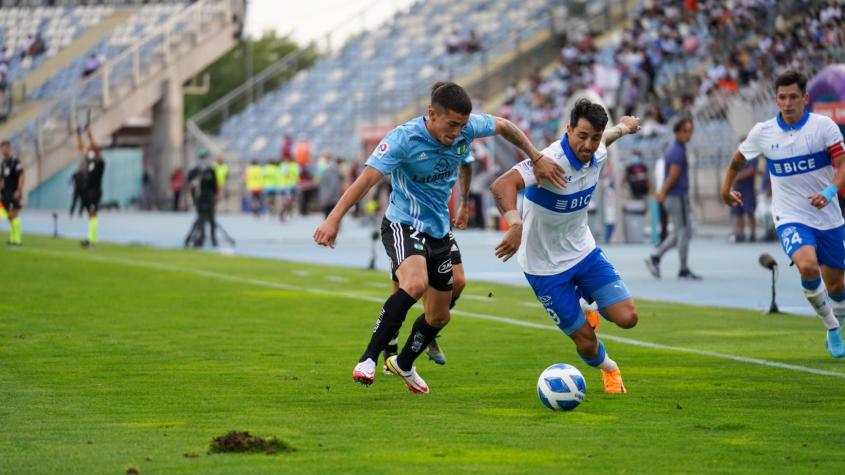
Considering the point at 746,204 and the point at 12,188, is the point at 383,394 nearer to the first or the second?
the point at 12,188

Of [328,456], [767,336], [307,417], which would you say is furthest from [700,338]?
[328,456]

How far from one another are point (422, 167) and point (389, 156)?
11.0 inches

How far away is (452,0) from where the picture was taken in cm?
6456

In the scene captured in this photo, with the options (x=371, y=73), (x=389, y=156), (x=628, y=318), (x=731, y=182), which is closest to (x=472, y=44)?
(x=371, y=73)

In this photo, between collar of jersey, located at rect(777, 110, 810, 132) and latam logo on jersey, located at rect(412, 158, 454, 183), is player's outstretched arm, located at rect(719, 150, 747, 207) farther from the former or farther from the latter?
latam logo on jersey, located at rect(412, 158, 454, 183)

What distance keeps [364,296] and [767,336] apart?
6.57 m

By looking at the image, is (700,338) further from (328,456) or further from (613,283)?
(328,456)

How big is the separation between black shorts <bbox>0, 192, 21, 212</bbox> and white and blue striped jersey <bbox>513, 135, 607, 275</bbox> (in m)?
23.6

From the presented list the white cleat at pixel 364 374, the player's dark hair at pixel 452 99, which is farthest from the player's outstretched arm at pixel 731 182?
the white cleat at pixel 364 374

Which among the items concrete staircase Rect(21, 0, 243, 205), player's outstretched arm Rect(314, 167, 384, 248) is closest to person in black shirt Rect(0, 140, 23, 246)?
player's outstretched arm Rect(314, 167, 384, 248)

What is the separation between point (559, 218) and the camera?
10258 millimetres

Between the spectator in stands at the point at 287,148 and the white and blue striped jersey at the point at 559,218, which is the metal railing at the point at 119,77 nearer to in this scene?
the spectator in stands at the point at 287,148

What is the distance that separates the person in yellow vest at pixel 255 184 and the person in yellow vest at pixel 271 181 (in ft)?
1.22

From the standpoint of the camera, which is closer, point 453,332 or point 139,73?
point 453,332
